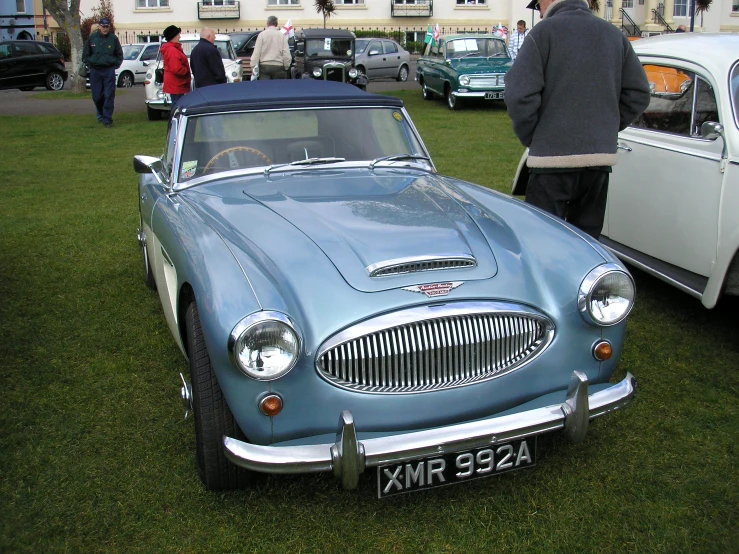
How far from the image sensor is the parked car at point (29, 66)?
22938 mm

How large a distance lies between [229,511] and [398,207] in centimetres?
147

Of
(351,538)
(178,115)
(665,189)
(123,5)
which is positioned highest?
(123,5)

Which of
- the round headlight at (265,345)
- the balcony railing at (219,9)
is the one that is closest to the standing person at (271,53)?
the round headlight at (265,345)

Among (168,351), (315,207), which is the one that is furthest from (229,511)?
(168,351)

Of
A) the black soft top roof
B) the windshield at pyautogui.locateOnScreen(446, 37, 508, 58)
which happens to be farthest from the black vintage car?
the black soft top roof

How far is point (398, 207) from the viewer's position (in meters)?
3.45

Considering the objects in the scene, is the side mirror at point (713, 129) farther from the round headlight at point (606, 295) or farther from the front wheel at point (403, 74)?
the front wheel at point (403, 74)

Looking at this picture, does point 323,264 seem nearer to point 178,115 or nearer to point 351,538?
point 351,538

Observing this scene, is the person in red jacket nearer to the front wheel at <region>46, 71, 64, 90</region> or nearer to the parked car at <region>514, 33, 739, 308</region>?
the parked car at <region>514, 33, 739, 308</region>

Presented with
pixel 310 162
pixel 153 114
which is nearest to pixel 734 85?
pixel 310 162

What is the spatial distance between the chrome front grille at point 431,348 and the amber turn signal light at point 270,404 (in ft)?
0.58

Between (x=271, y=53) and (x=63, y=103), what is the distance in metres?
7.17

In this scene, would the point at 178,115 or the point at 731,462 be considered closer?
the point at 731,462

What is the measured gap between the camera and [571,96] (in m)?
4.05
